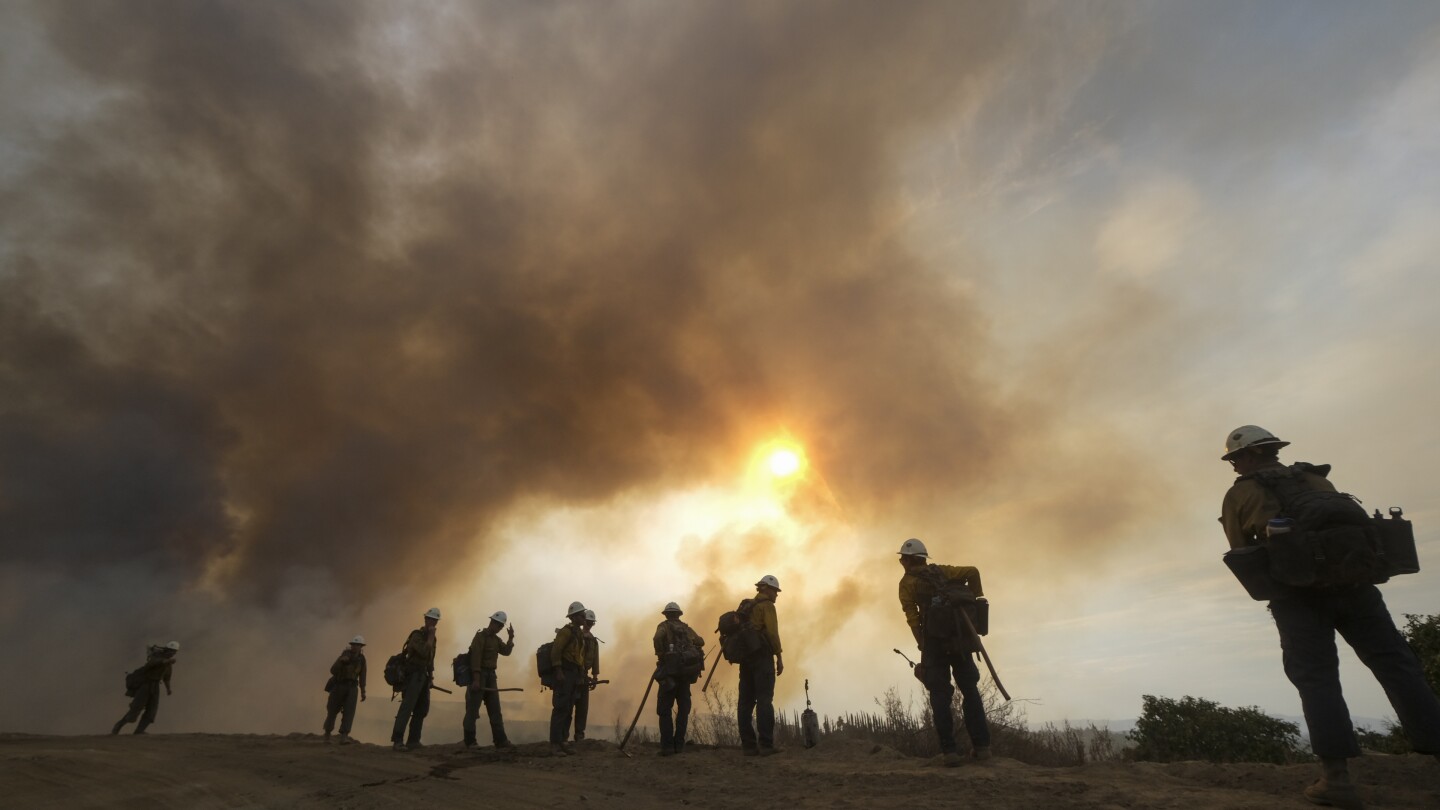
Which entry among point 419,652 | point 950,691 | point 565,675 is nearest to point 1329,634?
point 950,691

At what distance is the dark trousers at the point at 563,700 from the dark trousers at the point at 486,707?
1.27 meters

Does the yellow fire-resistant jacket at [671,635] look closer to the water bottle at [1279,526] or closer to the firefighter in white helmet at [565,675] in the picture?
the firefighter in white helmet at [565,675]

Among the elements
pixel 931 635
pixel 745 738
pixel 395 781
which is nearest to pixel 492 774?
pixel 395 781

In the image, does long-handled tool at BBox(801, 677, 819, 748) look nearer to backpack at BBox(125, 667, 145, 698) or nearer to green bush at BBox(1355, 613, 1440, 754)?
green bush at BBox(1355, 613, 1440, 754)

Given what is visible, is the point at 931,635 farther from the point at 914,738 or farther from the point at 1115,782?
the point at 914,738

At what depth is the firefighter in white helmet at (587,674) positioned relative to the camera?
14.1m

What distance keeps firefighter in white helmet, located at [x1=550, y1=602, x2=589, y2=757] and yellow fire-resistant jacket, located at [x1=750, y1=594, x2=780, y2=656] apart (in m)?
4.04

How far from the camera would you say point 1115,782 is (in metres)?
6.34

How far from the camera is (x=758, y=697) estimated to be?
1131cm

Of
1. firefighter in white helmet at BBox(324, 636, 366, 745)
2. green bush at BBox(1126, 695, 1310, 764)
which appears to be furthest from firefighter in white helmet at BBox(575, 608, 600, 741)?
green bush at BBox(1126, 695, 1310, 764)

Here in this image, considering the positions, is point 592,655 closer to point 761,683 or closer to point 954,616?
point 761,683

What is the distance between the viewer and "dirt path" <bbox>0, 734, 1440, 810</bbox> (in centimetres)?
577

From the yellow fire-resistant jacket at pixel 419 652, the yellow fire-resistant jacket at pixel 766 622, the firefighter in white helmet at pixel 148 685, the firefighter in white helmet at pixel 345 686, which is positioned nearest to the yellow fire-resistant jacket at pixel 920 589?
the yellow fire-resistant jacket at pixel 766 622

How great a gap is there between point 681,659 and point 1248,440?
9.04 m
